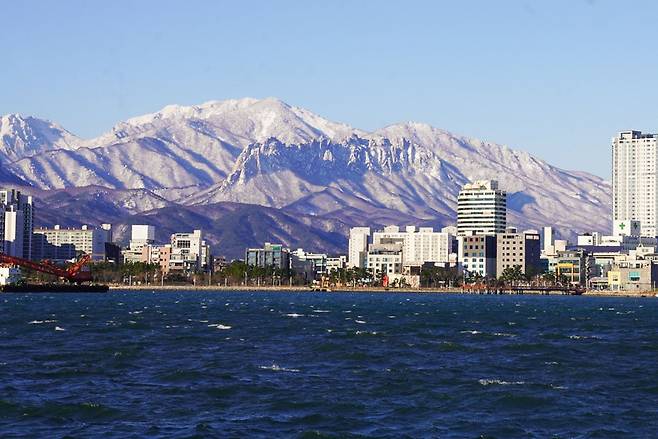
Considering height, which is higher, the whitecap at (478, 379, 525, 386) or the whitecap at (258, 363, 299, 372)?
the whitecap at (258, 363, 299, 372)

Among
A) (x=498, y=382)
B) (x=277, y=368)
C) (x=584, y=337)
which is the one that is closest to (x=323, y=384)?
(x=277, y=368)

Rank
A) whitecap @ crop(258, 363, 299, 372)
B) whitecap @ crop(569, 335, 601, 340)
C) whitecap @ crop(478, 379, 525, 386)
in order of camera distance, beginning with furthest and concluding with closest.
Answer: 1. whitecap @ crop(569, 335, 601, 340)
2. whitecap @ crop(258, 363, 299, 372)
3. whitecap @ crop(478, 379, 525, 386)

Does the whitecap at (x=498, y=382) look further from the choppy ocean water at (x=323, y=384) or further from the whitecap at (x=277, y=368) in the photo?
the whitecap at (x=277, y=368)

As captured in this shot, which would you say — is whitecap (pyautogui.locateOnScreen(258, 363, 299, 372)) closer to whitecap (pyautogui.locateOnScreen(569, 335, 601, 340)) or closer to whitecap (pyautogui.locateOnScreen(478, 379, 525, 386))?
whitecap (pyautogui.locateOnScreen(478, 379, 525, 386))

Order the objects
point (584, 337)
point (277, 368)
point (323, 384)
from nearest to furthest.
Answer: point (323, 384)
point (277, 368)
point (584, 337)

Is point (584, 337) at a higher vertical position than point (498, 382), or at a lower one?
higher

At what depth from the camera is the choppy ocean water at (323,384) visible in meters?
71.6

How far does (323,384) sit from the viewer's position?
89312 mm

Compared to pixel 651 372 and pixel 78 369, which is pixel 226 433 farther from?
pixel 651 372

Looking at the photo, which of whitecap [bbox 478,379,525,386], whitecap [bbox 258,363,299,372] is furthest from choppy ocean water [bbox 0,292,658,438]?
whitecap [bbox 258,363,299,372]

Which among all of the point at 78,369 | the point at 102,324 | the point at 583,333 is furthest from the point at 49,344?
A: the point at 583,333

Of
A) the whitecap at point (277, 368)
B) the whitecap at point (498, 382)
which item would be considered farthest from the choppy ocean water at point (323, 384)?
the whitecap at point (277, 368)

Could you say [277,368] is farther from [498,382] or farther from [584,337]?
[584,337]

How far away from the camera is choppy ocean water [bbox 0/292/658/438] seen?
7156 centimetres
